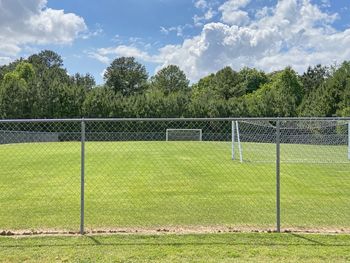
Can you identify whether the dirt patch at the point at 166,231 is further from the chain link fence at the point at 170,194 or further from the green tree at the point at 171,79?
the green tree at the point at 171,79

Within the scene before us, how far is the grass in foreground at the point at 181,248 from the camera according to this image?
5230 millimetres

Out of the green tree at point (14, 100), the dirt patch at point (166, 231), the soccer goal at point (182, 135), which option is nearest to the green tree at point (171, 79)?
the green tree at point (14, 100)

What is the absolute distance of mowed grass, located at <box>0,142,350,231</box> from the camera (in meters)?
7.64

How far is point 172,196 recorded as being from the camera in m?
10.3

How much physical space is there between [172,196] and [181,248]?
4627 millimetres

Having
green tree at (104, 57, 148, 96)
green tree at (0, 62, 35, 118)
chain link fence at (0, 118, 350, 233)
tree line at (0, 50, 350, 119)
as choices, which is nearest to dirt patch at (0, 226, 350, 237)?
chain link fence at (0, 118, 350, 233)

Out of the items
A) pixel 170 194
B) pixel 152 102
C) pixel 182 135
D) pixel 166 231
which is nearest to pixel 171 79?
pixel 152 102

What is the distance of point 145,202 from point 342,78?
141 ft

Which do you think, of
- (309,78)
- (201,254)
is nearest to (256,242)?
(201,254)

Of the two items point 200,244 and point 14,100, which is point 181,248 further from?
point 14,100

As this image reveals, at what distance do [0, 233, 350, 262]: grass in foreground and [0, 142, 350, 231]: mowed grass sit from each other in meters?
0.92

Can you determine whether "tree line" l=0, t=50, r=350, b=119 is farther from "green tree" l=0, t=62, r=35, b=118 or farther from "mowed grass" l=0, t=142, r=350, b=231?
"mowed grass" l=0, t=142, r=350, b=231

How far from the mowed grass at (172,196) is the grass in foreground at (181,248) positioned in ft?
3.01

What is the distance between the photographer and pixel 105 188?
11547mm
